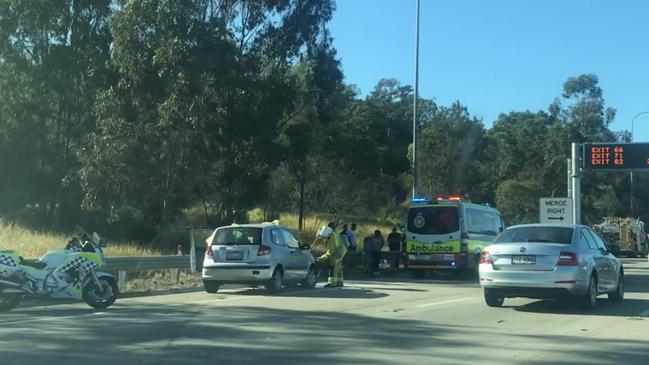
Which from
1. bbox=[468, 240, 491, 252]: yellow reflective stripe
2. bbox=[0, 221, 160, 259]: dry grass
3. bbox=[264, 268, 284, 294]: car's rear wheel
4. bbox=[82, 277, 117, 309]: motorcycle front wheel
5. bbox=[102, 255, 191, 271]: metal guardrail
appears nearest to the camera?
bbox=[82, 277, 117, 309]: motorcycle front wheel

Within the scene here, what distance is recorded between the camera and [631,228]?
1913 inches

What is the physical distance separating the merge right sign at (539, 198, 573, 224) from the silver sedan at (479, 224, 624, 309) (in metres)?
14.0

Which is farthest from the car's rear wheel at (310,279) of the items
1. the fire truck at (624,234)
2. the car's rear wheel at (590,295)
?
the fire truck at (624,234)

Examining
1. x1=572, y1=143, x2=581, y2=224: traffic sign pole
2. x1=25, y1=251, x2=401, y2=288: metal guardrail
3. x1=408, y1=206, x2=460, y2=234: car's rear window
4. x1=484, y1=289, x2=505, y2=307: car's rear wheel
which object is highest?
x1=572, y1=143, x2=581, y2=224: traffic sign pole

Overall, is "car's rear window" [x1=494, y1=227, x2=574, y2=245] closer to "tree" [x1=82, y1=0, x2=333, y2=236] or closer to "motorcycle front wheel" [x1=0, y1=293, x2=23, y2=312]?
"motorcycle front wheel" [x1=0, y1=293, x2=23, y2=312]

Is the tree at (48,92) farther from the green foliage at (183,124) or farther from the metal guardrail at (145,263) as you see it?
the metal guardrail at (145,263)

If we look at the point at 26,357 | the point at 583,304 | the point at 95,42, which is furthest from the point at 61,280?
the point at 95,42

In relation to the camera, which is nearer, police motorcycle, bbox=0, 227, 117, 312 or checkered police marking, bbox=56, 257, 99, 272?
police motorcycle, bbox=0, 227, 117, 312

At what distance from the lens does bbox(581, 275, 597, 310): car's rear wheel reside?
1310cm

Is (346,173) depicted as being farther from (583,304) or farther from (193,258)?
(583,304)

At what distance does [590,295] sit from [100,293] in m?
8.81

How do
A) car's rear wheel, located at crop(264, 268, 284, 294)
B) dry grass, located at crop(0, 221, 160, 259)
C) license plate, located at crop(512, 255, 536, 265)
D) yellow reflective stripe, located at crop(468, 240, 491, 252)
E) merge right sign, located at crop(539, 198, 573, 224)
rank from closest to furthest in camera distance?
license plate, located at crop(512, 255, 536, 265) → car's rear wheel, located at crop(264, 268, 284, 294) → dry grass, located at crop(0, 221, 160, 259) → yellow reflective stripe, located at crop(468, 240, 491, 252) → merge right sign, located at crop(539, 198, 573, 224)

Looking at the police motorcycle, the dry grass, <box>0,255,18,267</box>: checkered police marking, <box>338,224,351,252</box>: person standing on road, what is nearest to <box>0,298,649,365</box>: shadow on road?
the police motorcycle

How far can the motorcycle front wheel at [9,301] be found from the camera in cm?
1288
